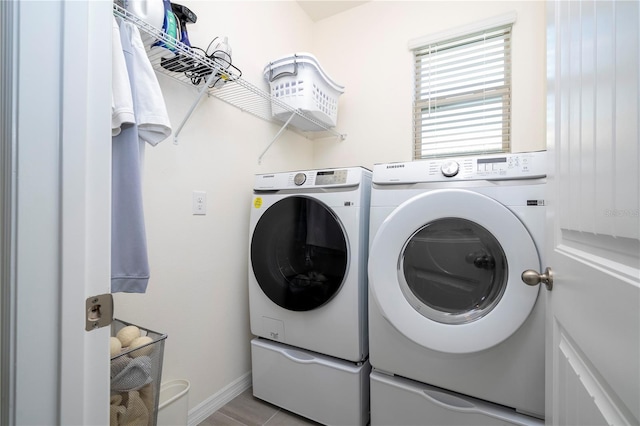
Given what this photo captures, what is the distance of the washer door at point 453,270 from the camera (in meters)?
0.96

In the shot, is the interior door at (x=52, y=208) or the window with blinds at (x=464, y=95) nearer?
the interior door at (x=52, y=208)

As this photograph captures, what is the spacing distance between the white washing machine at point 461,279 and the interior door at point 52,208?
882 mm

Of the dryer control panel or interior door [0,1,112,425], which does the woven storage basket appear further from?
the dryer control panel

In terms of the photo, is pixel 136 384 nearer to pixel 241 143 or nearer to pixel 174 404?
pixel 174 404

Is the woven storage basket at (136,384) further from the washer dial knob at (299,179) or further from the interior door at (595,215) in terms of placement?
the interior door at (595,215)

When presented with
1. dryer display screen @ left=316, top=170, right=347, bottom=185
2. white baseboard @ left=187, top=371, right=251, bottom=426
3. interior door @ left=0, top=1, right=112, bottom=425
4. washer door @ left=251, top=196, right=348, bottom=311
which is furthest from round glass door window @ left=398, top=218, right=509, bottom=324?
white baseboard @ left=187, top=371, right=251, bottom=426

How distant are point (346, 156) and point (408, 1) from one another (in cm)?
113

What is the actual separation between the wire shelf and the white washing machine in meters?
0.82

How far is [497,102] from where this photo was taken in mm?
1757

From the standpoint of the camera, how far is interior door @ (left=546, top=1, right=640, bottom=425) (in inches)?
14.5

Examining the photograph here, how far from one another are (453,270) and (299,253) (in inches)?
27.8

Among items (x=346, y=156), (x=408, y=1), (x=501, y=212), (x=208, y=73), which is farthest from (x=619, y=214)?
(x=408, y=1)

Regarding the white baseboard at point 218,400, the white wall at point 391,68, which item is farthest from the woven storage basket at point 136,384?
the white wall at point 391,68

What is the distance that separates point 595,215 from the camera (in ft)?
1.53
